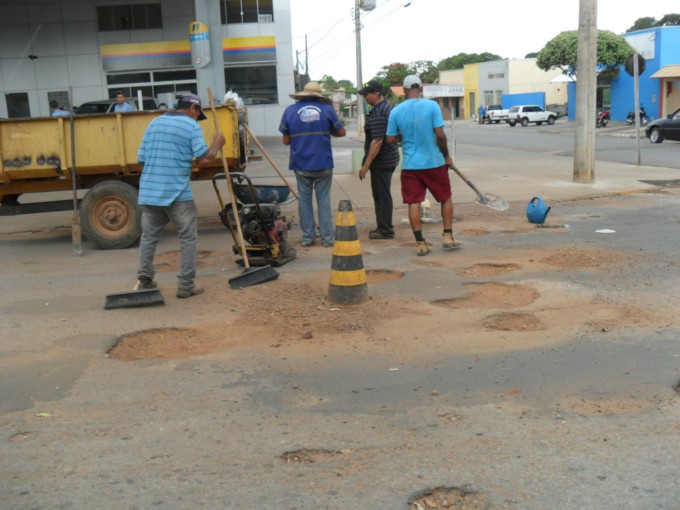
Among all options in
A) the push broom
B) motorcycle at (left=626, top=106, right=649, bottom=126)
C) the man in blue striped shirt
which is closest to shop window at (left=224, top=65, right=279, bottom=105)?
motorcycle at (left=626, top=106, right=649, bottom=126)

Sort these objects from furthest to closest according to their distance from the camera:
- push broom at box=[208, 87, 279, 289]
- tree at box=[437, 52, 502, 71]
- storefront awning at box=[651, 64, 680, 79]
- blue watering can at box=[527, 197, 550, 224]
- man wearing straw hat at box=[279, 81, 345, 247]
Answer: tree at box=[437, 52, 502, 71], storefront awning at box=[651, 64, 680, 79], blue watering can at box=[527, 197, 550, 224], man wearing straw hat at box=[279, 81, 345, 247], push broom at box=[208, 87, 279, 289]

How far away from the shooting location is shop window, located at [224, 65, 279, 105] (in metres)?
33.8

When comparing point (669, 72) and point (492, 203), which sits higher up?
point (669, 72)

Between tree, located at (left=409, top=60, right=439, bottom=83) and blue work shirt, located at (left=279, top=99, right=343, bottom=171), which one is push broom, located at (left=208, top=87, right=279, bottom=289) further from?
tree, located at (left=409, top=60, right=439, bottom=83)

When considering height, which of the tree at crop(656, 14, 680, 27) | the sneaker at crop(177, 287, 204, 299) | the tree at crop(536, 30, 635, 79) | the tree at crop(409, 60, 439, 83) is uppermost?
the tree at crop(656, 14, 680, 27)

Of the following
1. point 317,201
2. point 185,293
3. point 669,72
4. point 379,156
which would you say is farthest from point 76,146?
point 669,72

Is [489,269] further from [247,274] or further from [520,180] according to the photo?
[520,180]

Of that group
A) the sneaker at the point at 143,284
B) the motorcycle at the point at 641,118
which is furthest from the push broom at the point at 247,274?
the motorcycle at the point at 641,118

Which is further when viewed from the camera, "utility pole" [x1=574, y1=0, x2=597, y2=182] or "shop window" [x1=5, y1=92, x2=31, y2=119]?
"shop window" [x1=5, y1=92, x2=31, y2=119]

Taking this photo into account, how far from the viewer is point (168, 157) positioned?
6777 mm

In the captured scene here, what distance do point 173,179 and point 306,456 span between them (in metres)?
3.68

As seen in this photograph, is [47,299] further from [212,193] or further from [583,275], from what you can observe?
[212,193]

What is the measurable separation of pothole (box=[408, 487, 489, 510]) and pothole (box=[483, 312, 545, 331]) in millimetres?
2466

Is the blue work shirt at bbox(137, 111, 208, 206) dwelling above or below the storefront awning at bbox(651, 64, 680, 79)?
below
